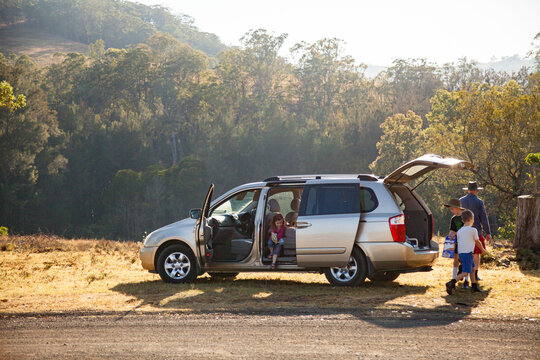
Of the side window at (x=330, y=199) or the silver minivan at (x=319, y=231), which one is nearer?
the silver minivan at (x=319, y=231)

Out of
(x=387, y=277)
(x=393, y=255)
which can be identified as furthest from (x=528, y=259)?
(x=393, y=255)

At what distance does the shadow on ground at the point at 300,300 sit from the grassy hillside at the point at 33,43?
141 m

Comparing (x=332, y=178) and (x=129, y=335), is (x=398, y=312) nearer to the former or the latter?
(x=332, y=178)

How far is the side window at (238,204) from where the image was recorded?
38.8ft

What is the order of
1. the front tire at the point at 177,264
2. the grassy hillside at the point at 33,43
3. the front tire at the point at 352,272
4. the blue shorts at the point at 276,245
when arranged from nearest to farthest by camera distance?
1. the front tire at the point at 352,272
2. the blue shorts at the point at 276,245
3. the front tire at the point at 177,264
4. the grassy hillside at the point at 33,43

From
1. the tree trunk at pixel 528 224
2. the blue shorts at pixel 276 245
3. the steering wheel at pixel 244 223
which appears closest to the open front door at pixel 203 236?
the steering wheel at pixel 244 223

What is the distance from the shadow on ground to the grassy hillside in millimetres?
141095

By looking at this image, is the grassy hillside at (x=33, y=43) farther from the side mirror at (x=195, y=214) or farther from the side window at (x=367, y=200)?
the side window at (x=367, y=200)

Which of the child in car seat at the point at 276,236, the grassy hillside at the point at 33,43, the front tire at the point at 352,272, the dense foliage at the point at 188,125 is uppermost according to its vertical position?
the grassy hillside at the point at 33,43

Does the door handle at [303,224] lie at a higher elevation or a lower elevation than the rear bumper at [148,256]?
higher

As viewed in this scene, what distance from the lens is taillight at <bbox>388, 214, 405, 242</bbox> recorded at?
10.4 m

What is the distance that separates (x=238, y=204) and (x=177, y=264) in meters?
1.60

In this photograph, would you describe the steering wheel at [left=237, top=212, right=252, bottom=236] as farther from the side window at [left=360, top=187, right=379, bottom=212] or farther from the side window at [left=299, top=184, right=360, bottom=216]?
the side window at [left=360, top=187, right=379, bottom=212]

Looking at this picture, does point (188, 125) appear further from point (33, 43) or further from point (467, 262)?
A: point (33, 43)
